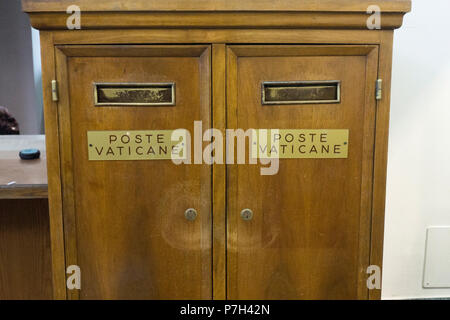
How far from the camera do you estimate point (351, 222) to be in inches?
53.2

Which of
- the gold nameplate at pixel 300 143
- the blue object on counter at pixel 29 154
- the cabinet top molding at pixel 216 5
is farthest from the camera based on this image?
the blue object on counter at pixel 29 154

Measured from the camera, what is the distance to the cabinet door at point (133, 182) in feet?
4.08

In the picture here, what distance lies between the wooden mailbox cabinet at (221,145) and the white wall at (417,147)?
952mm

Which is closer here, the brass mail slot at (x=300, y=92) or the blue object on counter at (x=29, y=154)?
the brass mail slot at (x=300, y=92)

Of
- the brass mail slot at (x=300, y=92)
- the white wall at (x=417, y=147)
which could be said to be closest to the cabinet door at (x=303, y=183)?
the brass mail slot at (x=300, y=92)

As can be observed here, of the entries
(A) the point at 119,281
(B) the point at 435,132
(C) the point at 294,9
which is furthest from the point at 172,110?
(B) the point at 435,132

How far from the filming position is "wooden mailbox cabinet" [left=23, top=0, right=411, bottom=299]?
1.22m

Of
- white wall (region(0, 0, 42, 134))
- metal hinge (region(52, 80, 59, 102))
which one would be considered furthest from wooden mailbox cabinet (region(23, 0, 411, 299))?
white wall (region(0, 0, 42, 134))

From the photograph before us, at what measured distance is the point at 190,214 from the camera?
1.32m

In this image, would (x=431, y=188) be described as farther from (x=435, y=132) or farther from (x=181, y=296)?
(x=181, y=296)

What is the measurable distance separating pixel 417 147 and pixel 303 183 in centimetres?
115

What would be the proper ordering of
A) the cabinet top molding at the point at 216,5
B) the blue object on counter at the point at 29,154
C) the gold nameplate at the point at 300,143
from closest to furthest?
the cabinet top molding at the point at 216,5 → the gold nameplate at the point at 300,143 → the blue object on counter at the point at 29,154

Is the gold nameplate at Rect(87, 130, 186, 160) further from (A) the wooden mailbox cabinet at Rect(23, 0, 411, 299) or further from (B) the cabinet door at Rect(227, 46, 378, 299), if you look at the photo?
(B) the cabinet door at Rect(227, 46, 378, 299)

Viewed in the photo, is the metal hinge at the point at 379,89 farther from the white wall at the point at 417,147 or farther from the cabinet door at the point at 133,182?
the white wall at the point at 417,147
